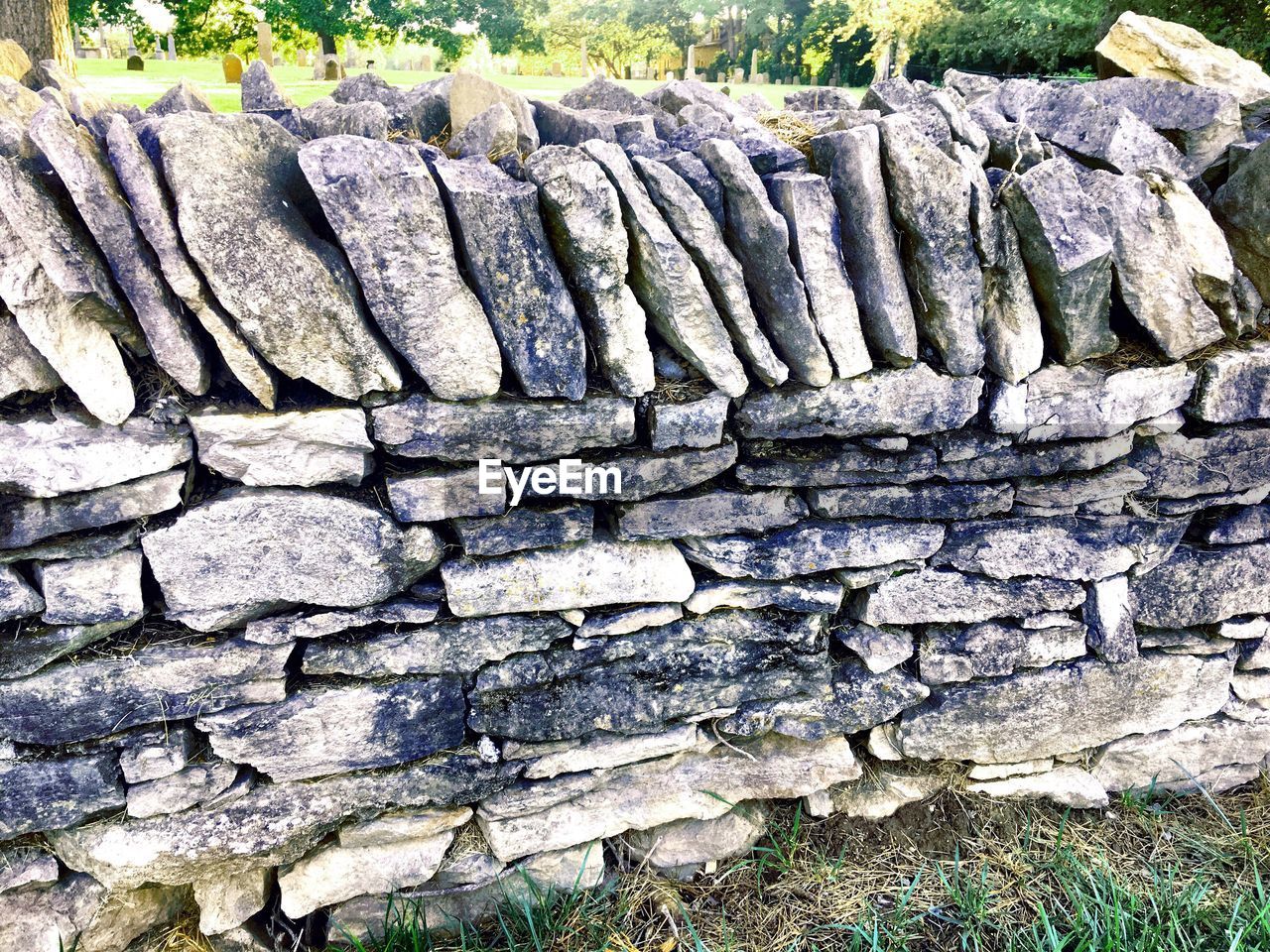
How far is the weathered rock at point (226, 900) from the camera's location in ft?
7.99

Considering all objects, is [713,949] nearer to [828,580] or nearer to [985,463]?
[828,580]

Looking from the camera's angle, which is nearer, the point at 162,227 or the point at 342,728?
the point at 162,227

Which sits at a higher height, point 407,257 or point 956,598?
point 407,257

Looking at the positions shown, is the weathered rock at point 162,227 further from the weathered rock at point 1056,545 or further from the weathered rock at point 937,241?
the weathered rock at point 1056,545

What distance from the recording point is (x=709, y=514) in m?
2.35

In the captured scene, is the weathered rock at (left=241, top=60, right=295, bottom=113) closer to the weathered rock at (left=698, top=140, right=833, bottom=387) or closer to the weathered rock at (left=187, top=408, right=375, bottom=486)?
the weathered rock at (left=187, top=408, right=375, bottom=486)

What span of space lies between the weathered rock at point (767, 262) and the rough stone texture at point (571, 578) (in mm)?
674

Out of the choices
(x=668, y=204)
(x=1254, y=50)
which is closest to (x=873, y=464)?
(x=668, y=204)

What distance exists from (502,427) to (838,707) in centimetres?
144

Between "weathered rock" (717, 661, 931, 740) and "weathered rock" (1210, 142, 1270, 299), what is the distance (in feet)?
5.33

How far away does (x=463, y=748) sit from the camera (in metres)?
2.44

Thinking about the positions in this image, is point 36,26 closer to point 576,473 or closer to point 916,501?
point 576,473

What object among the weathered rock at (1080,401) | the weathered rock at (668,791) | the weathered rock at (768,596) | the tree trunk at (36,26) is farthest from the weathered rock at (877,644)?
the tree trunk at (36,26)

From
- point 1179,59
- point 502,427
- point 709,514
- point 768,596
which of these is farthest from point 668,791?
point 1179,59
